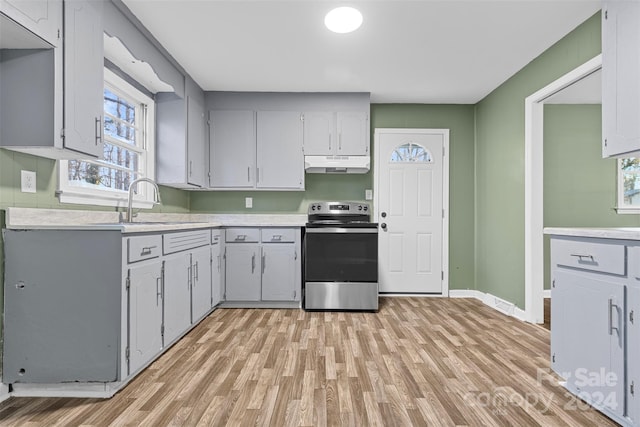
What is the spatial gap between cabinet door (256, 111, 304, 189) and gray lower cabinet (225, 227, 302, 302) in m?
0.67

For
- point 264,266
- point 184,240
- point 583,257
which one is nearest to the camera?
point 583,257

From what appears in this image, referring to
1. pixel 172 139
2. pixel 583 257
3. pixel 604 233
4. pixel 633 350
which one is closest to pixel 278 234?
pixel 172 139

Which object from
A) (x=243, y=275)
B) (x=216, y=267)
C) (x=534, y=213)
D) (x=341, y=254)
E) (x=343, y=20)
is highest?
(x=343, y=20)

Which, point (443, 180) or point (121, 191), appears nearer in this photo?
point (121, 191)

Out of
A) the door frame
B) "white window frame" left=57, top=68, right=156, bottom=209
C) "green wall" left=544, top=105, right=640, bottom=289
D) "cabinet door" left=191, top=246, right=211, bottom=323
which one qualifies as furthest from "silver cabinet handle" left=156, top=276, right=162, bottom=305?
"green wall" left=544, top=105, right=640, bottom=289

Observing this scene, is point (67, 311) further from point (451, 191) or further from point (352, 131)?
point (451, 191)

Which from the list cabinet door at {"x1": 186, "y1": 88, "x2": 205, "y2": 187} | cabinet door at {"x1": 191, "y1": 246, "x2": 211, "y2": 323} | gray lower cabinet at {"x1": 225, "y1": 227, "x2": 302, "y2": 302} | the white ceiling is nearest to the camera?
the white ceiling

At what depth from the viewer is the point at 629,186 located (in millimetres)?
4344

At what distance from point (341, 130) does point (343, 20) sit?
1.58 meters

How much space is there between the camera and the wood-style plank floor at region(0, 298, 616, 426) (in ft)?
5.32

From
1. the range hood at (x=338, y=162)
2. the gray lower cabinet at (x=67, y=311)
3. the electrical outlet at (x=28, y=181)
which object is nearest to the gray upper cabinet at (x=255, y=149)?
the range hood at (x=338, y=162)

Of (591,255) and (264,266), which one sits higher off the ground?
(591,255)

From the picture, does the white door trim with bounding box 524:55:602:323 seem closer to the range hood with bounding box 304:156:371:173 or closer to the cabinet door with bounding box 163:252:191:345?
the range hood with bounding box 304:156:371:173

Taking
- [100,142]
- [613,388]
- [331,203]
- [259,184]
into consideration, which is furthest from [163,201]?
[613,388]
